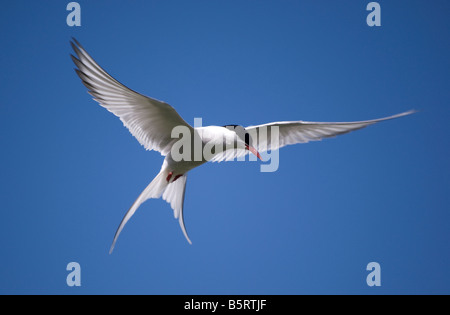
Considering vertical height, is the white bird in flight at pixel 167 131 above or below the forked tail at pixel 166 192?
above

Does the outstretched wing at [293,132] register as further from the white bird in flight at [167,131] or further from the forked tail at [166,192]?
the forked tail at [166,192]

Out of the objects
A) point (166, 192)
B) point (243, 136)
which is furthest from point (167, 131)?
point (243, 136)

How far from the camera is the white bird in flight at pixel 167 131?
14.1 ft

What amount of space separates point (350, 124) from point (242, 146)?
4.68 feet

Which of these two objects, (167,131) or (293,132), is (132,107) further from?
(293,132)

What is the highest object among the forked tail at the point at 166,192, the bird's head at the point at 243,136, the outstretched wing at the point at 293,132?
the outstretched wing at the point at 293,132

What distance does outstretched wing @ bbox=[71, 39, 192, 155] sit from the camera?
13.5ft

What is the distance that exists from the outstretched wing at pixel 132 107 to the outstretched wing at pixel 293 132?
119 centimetres

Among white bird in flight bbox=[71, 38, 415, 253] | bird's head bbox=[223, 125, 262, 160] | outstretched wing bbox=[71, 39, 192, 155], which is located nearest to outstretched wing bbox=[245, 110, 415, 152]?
white bird in flight bbox=[71, 38, 415, 253]

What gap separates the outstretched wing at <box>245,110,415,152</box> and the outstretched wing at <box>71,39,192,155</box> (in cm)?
119

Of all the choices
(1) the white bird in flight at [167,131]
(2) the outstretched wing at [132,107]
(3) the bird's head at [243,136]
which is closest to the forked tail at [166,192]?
(1) the white bird in flight at [167,131]

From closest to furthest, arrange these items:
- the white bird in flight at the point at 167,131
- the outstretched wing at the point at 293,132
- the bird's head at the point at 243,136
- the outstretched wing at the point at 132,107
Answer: the outstretched wing at the point at 132,107, the white bird in flight at the point at 167,131, the bird's head at the point at 243,136, the outstretched wing at the point at 293,132

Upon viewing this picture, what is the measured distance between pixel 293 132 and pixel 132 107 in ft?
7.73

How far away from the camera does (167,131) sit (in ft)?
16.5
